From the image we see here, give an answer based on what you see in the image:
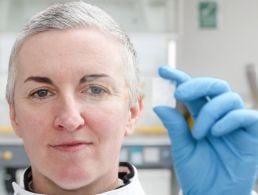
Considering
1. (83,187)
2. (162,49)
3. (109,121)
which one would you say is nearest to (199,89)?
(109,121)

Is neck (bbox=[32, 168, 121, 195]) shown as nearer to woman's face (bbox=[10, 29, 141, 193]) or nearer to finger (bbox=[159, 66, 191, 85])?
woman's face (bbox=[10, 29, 141, 193])

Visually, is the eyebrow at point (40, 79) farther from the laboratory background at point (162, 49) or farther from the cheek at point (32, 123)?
the laboratory background at point (162, 49)

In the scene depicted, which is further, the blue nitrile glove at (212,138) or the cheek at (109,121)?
the blue nitrile glove at (212,138)

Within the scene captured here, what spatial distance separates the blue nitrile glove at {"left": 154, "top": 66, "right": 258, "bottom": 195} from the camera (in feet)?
3.93

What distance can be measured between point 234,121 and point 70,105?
0.45 m

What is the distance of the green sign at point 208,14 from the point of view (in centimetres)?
346

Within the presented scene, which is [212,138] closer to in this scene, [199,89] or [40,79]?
[199,89]

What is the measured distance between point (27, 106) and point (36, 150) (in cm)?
11

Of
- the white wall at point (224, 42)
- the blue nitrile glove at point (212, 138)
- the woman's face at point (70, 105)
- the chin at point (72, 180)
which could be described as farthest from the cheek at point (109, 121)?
the white wall at point (224, 42)

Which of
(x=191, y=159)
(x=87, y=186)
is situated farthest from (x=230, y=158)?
(x=87, y=186)

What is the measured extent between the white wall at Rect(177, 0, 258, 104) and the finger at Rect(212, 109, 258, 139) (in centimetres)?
229

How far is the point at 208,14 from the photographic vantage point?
137 inches

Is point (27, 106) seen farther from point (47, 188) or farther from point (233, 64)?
point (233, 64)

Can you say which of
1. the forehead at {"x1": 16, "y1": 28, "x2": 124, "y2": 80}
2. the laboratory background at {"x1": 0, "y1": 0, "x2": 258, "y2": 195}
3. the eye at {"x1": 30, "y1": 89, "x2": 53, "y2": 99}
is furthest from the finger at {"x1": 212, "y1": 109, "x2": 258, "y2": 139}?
the laboratory background at {"x1": 0, "y1": 0, "x2": 258, "y2": 195}
